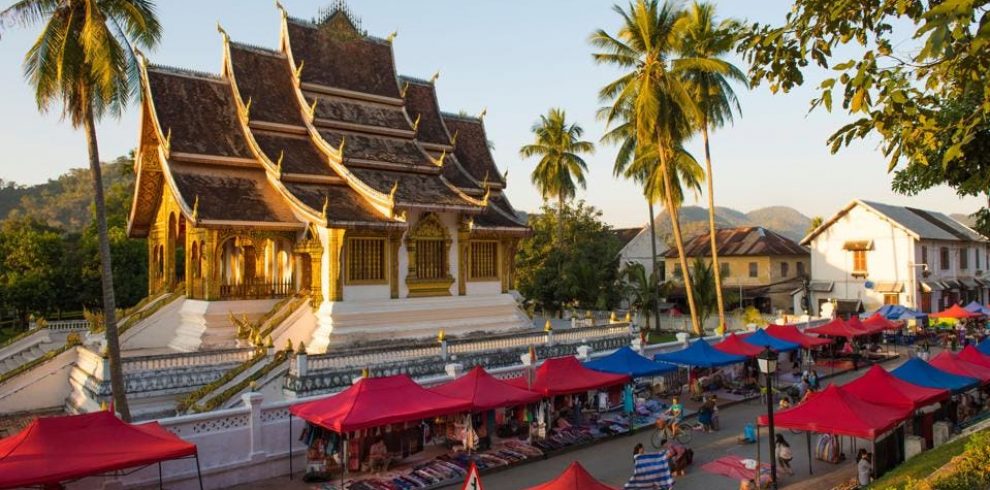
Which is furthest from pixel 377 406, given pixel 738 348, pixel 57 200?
pixel 57 200

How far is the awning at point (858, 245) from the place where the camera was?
39.2 meters

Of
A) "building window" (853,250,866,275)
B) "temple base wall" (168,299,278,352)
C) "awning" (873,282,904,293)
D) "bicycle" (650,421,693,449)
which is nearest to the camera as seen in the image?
"bicycle" (650,421,693,449)

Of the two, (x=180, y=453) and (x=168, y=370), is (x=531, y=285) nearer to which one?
(x=168, y=370)

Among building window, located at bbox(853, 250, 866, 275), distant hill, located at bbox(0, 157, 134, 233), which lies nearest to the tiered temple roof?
building window, located at bbox(853, 250, 866, 275)

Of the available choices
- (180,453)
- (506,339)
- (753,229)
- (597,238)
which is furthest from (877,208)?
(180,453)

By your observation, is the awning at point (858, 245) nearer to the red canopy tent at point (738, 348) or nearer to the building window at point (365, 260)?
the red canopy tent at point (738, 348)

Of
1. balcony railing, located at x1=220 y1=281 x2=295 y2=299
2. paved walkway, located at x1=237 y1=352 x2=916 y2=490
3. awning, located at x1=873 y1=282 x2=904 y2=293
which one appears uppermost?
balcony railing, located at x1=220 y1=281 x2=295 y2=299

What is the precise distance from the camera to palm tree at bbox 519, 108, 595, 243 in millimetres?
45844

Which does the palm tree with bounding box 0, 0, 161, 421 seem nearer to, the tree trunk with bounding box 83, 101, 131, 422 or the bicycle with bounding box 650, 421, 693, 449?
the tree trunk with bounding box 83, 101, 131, 422

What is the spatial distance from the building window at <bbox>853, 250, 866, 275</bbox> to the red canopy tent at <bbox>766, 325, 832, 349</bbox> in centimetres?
1937

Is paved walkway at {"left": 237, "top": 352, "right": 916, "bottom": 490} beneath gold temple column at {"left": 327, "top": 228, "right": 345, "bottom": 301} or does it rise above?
beneath

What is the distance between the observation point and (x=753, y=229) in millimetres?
49469

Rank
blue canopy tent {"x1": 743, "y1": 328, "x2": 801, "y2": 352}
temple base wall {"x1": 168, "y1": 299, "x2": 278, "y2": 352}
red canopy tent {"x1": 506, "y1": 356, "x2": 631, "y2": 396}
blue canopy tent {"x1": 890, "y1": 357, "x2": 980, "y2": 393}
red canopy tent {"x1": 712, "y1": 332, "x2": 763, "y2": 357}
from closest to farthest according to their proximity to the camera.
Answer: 1. blue canopy tent {"x1": 890, "y1": 357, "x2": 980, "y2": 393}
2. red canopy tent {"x1": 506, "y1": 356, "x2": 631, "y2": 396}
3. temple base wall {"x1": 168, "y1": 299, "x2": 278, "y2": 352}
4. red canopy tent {"x1": 712, "y1": 332, "x2": 763, "y2": 357}
5. blue canopy tent {"x1": 743, "y1": 328, "x2": 801, "y2": 352}

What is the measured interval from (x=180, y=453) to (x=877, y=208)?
39.7 metres
